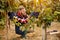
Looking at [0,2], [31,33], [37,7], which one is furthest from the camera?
[31,33]

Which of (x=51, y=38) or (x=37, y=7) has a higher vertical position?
(x=37, y=7)

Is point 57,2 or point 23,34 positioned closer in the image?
point 57,2

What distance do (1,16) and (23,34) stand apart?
36.0 inches

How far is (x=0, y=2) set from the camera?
180 cm

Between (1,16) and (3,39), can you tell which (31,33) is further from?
(1,16)

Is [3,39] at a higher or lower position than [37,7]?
lower

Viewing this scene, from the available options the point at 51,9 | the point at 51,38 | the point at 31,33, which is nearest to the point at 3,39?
the point at 31,33

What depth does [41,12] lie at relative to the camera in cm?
150

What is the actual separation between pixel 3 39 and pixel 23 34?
351mm

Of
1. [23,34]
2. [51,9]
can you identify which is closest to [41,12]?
[51,9]

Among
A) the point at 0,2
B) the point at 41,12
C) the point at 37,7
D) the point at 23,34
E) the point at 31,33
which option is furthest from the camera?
the point at 31,33

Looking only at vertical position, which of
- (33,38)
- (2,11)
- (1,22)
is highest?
(2,11)

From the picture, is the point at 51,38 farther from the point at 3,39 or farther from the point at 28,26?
the point at 28,26

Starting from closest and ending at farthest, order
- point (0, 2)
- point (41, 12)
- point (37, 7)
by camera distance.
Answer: point (41, 12), point (37, 7), point (0, 2)
